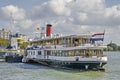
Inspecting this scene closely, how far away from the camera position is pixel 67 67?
147 feet

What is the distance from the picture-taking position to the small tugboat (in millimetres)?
42156

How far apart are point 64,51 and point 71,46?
1734 millimetres

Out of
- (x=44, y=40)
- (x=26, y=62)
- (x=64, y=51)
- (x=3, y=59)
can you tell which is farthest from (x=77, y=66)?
(x=3, y=59)

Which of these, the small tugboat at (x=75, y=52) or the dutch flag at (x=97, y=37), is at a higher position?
the dutch flag at (x=97, y=37)

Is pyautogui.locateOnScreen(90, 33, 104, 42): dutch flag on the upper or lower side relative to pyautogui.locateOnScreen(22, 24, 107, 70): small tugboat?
upper

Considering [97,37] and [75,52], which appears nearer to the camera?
[97,37]

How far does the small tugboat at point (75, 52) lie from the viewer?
4216 centimetres

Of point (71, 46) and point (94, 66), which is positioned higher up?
point (71, 46)

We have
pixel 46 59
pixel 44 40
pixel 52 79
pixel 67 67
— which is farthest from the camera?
pixel 44 40

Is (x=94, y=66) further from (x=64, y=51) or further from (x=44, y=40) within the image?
(x=44, y=40)

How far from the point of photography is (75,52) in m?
44.2

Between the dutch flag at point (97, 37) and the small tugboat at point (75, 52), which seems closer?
the dutch flag at point (97, 37)

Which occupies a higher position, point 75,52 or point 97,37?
point 97,37

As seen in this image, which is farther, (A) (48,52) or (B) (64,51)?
(A) (48,52)
